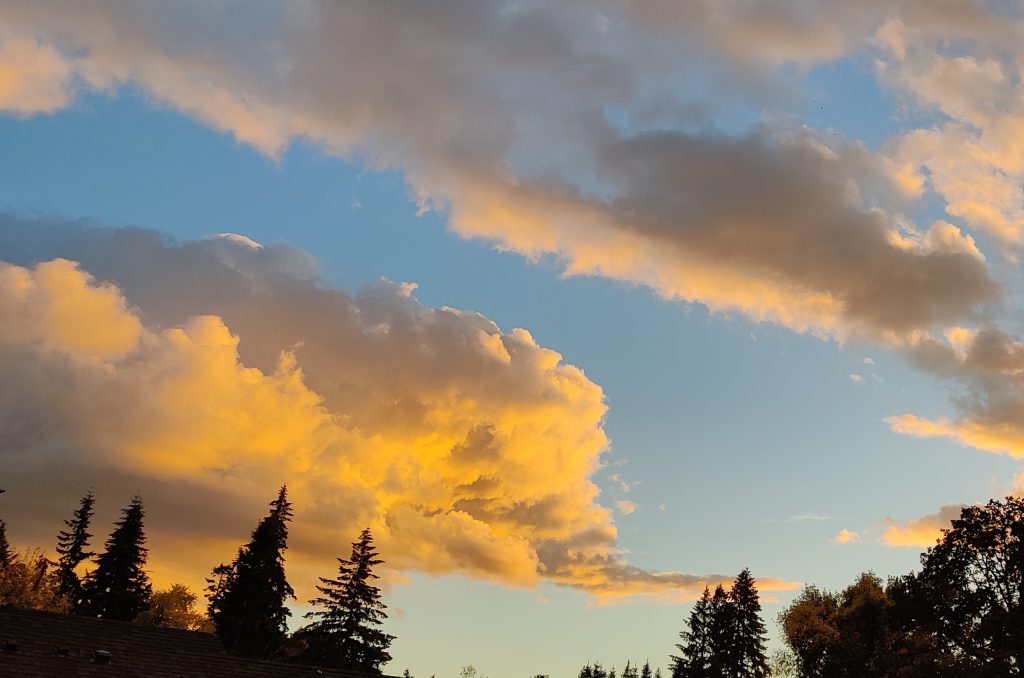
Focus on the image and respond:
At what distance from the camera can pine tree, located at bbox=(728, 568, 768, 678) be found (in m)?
81.4

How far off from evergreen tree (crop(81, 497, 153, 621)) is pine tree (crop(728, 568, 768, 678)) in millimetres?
52356

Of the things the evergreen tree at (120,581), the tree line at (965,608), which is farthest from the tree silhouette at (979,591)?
the evergreen tree at (120,581)

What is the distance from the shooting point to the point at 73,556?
9944 cm

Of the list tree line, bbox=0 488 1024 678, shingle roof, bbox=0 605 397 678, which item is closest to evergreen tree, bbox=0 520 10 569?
tree line, bbox=0 488 1024 678

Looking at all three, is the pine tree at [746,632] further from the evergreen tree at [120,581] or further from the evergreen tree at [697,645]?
the evergreen tree at [120,581]

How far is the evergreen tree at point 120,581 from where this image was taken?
70.7 meters

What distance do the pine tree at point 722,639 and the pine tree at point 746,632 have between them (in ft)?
0.81

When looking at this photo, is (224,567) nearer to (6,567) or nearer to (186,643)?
(6,567)

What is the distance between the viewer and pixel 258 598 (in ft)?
212

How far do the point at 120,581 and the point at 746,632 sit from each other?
55709 millimetres

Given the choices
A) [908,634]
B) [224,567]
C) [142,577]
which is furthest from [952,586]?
[142,577]

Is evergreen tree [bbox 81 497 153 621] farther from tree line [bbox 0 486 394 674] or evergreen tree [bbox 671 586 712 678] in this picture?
evergreen tree [bbox 671 586 712 678]

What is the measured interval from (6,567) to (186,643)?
5275cm

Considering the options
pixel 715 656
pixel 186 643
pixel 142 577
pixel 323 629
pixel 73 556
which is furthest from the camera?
pixel 73 556
